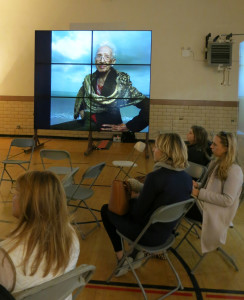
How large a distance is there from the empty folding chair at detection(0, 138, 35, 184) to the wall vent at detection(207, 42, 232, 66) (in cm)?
610

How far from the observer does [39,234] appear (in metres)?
1.32

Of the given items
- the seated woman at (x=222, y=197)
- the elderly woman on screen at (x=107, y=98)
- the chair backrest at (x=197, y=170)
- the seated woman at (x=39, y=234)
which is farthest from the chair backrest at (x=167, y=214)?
the elderly woman on screen at (x=107, y=98)

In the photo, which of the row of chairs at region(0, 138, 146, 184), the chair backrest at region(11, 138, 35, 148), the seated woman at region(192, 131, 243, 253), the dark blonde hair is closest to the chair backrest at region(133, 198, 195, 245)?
the dark blonde hair

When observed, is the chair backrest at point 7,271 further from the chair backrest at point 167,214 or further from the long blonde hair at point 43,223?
the chair backrest at point 167,214

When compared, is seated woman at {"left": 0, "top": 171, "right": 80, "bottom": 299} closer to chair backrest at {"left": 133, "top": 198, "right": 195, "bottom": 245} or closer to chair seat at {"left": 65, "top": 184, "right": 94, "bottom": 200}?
chair backrest at {"left": 133, "top": 198, "right": 195, "bottom": 245}

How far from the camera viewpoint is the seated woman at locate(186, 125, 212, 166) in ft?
12.6

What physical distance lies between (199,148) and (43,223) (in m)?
2.85

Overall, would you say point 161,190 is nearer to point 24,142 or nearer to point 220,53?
point 24,142

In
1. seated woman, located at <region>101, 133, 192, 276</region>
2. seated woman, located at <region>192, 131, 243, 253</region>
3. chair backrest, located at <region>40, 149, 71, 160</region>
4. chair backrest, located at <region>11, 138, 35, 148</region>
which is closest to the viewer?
seated woman, located at <region>101, 133, 192, 276</region>

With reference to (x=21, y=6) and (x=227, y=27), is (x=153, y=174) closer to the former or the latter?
(x=227, y=27)

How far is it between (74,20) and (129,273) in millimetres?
9283

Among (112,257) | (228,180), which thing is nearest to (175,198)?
(228,180)

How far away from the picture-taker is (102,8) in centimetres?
1016

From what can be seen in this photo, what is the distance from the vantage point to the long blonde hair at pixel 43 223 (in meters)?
1.30
